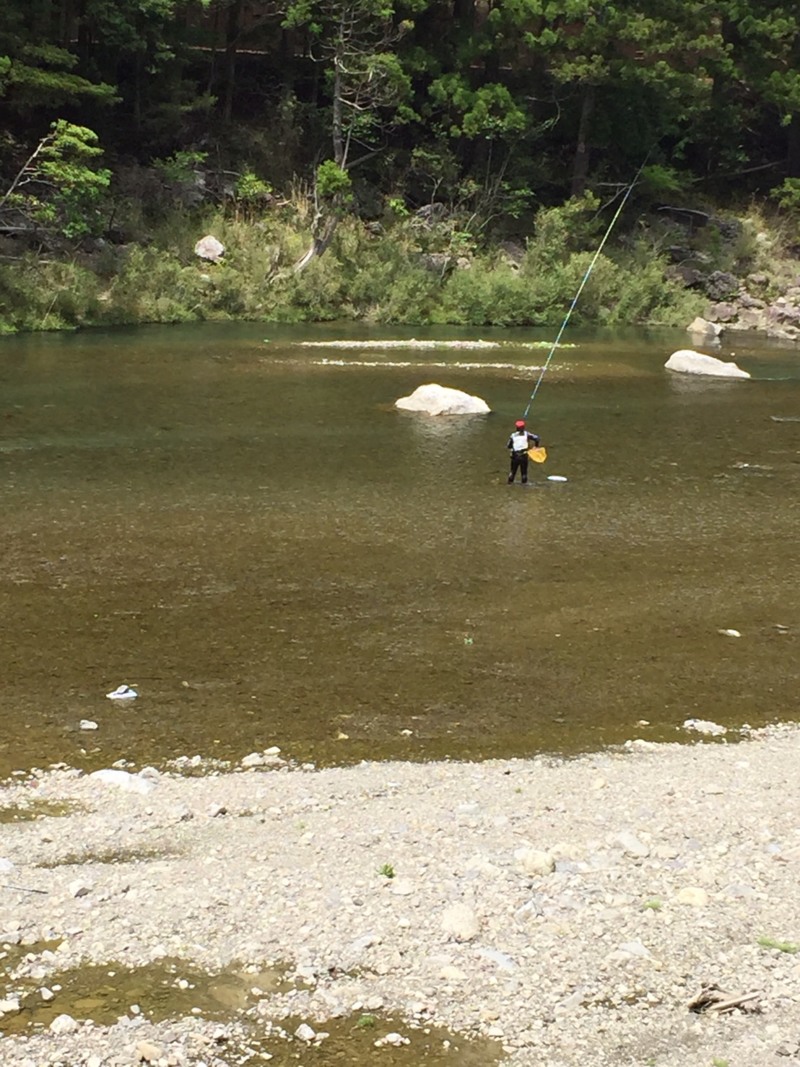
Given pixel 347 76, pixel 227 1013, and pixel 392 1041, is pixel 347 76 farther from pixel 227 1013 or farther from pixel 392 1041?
pixel 392 1041

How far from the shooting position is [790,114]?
166 ft

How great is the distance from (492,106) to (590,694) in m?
41.3

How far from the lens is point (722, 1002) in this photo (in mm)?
5703

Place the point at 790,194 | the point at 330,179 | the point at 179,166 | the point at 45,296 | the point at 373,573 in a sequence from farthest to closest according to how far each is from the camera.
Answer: the point at 790,194 → the point at 179,166 → the point at 330,179 → the point at 45,296 → the point at 373,573

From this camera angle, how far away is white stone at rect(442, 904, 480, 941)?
6.20 metres

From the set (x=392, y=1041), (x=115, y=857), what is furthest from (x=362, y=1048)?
(x=115, y=857)

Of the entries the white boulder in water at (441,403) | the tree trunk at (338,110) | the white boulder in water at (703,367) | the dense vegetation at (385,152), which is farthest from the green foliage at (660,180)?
the white boulder in water at (441,403)

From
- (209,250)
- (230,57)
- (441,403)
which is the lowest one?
(441,403)

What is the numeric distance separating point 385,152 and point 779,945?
1869 inches

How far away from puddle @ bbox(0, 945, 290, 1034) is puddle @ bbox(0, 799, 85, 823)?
1.54 metres

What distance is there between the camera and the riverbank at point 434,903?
5543 millimetres

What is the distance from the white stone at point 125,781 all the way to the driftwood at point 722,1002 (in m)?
3.91

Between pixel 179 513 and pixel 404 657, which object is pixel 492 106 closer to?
pixel 179 513

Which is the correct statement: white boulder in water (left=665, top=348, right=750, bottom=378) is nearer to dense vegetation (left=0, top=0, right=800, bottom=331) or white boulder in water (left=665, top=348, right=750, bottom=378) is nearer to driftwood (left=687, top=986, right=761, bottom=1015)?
dense vegetation (left=0, top=0, right=800, bottom=331)
